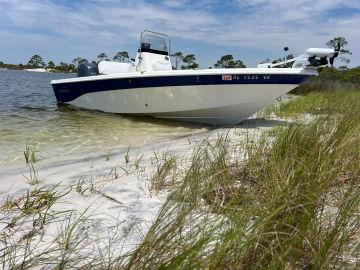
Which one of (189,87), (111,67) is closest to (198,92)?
(189,87)

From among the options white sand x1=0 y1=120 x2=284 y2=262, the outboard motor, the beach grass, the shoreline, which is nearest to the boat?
the outboard motor

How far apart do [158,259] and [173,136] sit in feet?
18.6

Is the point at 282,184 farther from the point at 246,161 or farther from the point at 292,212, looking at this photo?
the point at 246,161

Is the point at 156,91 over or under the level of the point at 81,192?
over

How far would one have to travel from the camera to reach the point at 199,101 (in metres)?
7.87

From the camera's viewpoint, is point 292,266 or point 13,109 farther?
point 13,109

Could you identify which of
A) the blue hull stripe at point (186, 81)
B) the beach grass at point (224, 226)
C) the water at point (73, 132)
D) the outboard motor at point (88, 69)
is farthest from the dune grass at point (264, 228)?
the outboard motor at point (88, 69)

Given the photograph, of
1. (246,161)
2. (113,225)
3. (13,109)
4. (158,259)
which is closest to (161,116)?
(13,109)

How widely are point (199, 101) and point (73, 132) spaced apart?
269 cm

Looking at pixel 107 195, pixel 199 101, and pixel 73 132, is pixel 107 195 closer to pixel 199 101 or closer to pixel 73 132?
pixel 73 132

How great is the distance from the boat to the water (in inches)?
13.6

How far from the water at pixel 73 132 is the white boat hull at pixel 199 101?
0.27 meters

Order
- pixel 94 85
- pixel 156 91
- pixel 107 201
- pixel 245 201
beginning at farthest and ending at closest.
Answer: pixel 94 85, pixel 156 91, pixel 107 201, pixel 245 201

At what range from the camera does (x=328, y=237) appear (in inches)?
62.9
